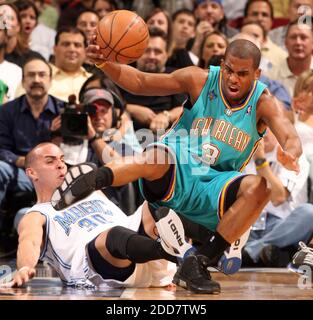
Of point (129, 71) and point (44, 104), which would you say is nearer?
point (129, 71)

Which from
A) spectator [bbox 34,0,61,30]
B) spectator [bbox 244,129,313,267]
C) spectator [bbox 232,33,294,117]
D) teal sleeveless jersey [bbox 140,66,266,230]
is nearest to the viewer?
teal sleeveless jersey [bbox 140,66,266,230]

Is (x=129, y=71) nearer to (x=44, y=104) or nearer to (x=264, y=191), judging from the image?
(x=264, y=191)

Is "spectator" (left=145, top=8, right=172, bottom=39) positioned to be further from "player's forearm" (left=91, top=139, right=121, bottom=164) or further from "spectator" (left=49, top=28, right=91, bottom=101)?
"player's forearm" (left=91, top=139, right=121, bottom=164)

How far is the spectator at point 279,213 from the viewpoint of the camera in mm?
6539

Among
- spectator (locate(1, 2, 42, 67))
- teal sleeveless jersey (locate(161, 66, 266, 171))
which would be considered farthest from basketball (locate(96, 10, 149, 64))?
spectator (locate(1, 2, 42, 67))

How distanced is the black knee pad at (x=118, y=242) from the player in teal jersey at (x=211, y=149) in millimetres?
269

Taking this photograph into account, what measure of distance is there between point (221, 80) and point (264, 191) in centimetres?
83

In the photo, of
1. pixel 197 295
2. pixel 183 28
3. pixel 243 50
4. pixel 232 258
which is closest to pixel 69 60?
pixel 183 28

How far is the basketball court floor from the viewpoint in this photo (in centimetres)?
465

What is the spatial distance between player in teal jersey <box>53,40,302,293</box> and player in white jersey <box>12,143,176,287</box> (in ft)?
0.94

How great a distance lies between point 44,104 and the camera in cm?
704
